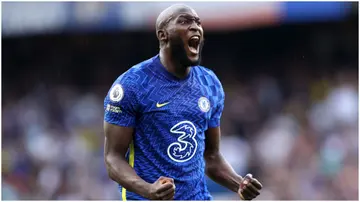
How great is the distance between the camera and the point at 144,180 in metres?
5.01

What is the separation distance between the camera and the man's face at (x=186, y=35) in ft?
16.2

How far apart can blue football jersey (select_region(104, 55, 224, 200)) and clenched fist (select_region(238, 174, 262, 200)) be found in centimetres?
31

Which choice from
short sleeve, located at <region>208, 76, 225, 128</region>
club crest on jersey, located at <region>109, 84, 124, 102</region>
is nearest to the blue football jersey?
club crest on jersey, located at <region>109, 84, 124, 102</region>

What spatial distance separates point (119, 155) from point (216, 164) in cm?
82

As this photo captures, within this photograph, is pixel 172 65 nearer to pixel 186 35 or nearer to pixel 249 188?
pixel 186 35

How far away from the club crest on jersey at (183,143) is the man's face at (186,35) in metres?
0.40

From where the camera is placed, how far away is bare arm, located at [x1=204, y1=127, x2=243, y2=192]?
5.42 meters

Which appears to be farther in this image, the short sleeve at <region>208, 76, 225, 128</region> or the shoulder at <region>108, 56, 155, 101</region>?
the short sleeve at <region>208, 76, 225, 128</region>

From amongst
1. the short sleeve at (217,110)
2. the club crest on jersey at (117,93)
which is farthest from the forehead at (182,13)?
the short sleeve at (217,110)

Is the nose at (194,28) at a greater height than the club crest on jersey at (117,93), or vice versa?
the nose at (194,28)

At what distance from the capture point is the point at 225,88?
14891 millimetres

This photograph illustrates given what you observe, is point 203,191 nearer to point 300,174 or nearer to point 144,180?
point 144,180

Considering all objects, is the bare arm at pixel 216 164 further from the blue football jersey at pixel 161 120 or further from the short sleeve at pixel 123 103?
the short sleeve at pixel 123 103

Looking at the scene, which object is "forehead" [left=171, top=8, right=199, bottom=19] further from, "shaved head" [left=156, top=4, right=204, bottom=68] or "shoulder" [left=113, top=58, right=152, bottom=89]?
"shoulder" [left=113, top=58, right=152, bottom=89]
